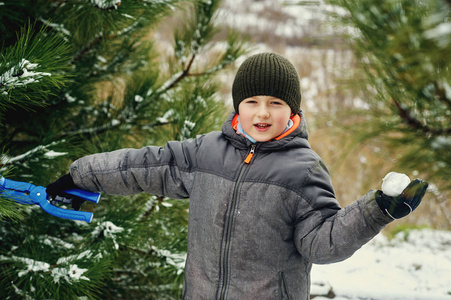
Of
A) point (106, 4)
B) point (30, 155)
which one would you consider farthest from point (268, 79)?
point (30, 155)

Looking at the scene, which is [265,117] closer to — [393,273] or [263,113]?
[263,113]

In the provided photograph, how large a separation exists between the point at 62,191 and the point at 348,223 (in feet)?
2.59

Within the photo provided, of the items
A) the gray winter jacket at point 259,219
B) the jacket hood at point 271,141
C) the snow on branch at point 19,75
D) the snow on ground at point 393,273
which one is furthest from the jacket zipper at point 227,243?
the snow on ground at point 393,273

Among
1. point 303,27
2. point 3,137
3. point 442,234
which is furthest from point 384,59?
point 303,27

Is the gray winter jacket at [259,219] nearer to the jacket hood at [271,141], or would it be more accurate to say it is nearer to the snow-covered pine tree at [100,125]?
the jacket hood at [271,141]

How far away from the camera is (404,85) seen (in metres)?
0.72

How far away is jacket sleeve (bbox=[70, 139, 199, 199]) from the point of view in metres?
1.18

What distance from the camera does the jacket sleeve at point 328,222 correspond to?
35.8 inches

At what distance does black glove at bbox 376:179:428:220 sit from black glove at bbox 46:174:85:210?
0.83m

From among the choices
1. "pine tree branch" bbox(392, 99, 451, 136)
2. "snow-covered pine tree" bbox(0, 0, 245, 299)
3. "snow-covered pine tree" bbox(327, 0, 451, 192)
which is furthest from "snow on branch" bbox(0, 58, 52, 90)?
"pine tree branch" bbox(392, 99, 451, 136)

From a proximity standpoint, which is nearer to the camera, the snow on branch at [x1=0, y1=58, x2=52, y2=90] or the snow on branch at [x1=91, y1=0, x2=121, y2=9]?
the snow on branch at [x1=0, y1=58, x2=52, y2=90]

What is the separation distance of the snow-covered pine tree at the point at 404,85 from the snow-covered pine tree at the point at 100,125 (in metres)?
0.75

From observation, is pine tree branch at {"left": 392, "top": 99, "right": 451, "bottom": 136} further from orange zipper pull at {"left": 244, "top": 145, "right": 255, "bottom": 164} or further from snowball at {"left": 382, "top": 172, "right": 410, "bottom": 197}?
orange zipper pull at {"left": 244, "top": 145, "right": 255, "bottom": 164}

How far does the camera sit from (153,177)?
1190 millimetres
